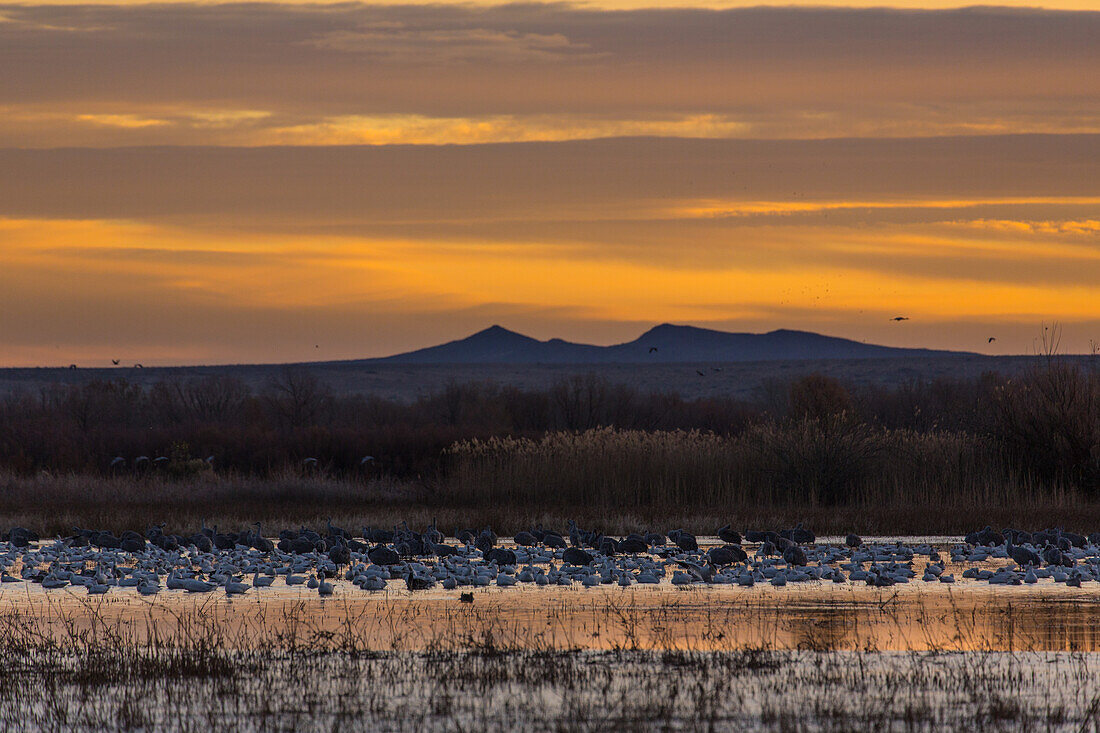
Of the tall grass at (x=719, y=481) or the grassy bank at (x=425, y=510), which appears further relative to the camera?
the tall grass at (x=719, y=481)

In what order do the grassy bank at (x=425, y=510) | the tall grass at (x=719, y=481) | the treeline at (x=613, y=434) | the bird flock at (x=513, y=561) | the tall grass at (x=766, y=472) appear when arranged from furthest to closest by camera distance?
the treeline at (x=613, y=434)
the tall grass at (x=766, y=472)
the tall grass at (x=719, y=481)
the grassy bank at (x=425, y=510)
the bird flock at (x=513, y=561)

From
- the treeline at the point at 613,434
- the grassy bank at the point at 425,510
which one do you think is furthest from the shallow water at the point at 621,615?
the treeline at the point at 613,434

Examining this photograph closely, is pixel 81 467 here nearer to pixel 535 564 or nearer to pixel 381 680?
pixel 535 564

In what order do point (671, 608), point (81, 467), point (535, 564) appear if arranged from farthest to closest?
1. point (81, 467)
2. point (535, 564)
3. point (671, 608)

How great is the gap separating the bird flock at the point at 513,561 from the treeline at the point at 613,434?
205 inches

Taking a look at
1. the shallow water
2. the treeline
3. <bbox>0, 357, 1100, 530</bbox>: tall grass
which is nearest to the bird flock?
the shallow water

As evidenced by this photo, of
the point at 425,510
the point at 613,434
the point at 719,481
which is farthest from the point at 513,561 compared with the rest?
the point at 613,434

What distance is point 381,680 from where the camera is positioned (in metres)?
9.19

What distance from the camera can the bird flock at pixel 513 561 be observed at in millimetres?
14789

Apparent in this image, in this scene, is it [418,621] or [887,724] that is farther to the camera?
[418,621]

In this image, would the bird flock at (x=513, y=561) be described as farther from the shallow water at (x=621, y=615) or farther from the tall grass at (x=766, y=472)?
the tall grass at (x=766, y=472)

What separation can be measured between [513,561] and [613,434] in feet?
35.9

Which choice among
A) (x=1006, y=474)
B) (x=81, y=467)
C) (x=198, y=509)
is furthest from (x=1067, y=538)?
(x=81, y=467)

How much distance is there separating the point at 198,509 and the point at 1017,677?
59.2ft
